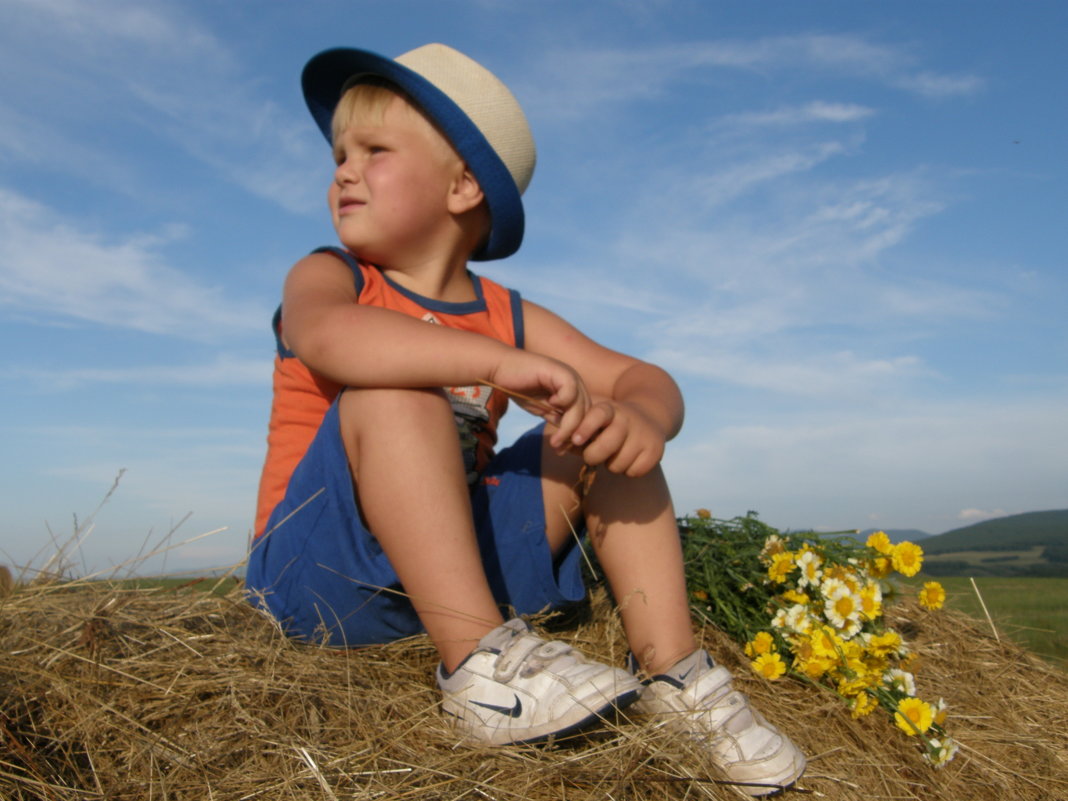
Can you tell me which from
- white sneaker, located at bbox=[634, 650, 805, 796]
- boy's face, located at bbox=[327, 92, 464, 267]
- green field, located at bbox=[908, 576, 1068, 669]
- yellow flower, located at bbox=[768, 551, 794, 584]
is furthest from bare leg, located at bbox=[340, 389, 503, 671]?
green field, located at bbox=[908, 576, 1068, 669]

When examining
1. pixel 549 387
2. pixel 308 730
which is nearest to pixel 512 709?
pixel 308 730

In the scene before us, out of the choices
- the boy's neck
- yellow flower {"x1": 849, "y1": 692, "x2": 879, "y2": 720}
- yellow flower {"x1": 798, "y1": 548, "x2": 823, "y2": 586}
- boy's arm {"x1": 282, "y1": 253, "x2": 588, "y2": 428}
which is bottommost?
yellow flower {"x1": 849, "y1": 692, "x2": 879, "y2": 720}

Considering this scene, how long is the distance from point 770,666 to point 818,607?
0.26m

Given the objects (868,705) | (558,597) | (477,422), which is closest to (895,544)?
(868,705)

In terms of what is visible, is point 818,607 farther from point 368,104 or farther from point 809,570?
point 368,104

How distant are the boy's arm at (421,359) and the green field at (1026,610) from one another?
2.02m

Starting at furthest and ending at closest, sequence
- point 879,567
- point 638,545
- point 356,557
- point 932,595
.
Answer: point 932,595 → point 879,567 → point 638,545 → point 356,557

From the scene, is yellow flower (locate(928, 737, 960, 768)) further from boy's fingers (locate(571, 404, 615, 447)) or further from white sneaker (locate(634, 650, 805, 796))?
boy's fingers (locate(571, 404, 615, 447))

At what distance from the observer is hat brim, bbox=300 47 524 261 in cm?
225

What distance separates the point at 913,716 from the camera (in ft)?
6.31

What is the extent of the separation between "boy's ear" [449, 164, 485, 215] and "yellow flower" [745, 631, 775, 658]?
139 cm

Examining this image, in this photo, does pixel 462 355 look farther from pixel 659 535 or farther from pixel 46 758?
pixel 46 758

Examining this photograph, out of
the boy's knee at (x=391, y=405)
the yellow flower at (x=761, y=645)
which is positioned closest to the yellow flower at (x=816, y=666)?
the yellow flower at (x=761, y=645)

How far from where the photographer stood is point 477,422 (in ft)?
7.32
